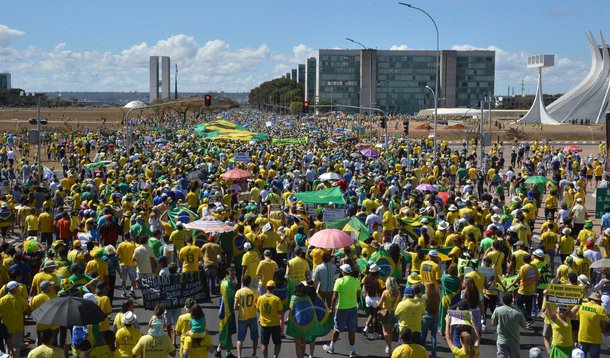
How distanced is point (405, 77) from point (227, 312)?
16292 centimetres

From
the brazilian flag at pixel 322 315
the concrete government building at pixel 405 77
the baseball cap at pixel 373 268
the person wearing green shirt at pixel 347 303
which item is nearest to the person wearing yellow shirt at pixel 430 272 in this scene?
the baseball cap at pixel 373 268

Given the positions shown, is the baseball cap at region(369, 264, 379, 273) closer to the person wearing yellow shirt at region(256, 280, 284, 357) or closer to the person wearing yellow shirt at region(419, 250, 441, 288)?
the person wearing yellow shirt at region(419, 250, 441, 288)

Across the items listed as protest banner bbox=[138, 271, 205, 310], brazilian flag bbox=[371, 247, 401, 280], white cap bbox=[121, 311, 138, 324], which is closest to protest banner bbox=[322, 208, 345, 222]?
brazilian flag bbox=[371, 247, 401, 280]

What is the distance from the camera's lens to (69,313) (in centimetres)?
879

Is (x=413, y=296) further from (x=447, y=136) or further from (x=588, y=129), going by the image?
(x=588, y=129)

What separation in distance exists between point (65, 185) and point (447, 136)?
198 feet

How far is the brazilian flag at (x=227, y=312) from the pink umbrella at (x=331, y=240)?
8.04 ft

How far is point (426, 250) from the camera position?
1335 cm

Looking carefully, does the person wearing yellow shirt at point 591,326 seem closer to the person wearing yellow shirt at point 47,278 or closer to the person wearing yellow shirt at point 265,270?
the person wearing yellow shirt at point 265,270

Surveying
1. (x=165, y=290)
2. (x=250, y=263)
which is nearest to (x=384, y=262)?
(x=250, y=263)

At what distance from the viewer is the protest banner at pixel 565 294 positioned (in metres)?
10.3

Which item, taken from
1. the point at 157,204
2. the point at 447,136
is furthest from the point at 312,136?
the point at 157,204

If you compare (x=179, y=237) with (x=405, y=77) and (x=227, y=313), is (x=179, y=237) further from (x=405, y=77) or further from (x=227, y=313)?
(x=405, y=77)

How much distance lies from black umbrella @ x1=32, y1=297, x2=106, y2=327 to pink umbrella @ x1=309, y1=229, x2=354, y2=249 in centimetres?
485
